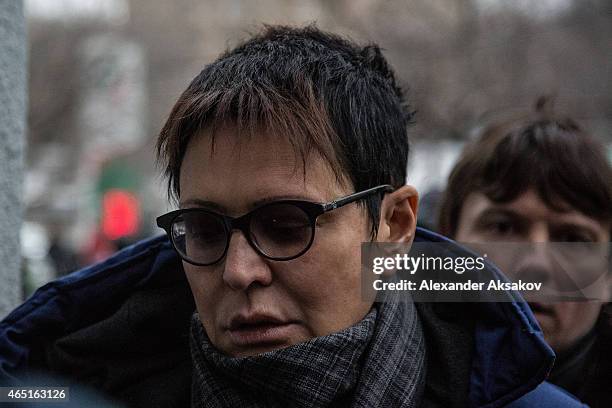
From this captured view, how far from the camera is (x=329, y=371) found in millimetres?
1757

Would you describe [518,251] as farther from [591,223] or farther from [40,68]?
[40,68]

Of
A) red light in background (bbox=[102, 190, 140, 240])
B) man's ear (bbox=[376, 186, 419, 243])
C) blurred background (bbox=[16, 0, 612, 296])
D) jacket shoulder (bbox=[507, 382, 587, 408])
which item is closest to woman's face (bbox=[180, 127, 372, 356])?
man's ear (bbox=[376, 186, 419, 243])

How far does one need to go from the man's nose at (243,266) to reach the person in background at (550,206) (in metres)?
0.96

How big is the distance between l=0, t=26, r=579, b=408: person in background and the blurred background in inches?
178

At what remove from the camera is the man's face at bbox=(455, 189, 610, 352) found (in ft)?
7.57

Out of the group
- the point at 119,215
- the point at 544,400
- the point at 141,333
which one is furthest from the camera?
the point at 119,215

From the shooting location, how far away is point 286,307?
5.84ft

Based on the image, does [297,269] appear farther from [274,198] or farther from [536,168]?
[536,168]

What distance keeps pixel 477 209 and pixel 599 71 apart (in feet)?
39.2

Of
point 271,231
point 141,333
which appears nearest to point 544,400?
point 271,231

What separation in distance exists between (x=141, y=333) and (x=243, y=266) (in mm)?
607

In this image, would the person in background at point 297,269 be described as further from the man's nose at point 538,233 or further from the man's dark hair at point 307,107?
the man's nose at point 538,233

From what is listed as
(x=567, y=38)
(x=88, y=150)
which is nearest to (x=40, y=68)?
(x=88, y=150)

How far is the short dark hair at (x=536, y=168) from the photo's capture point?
250 centimetres
